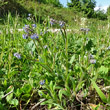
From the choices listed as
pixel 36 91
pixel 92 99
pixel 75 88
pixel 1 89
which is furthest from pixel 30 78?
pixel 92 99

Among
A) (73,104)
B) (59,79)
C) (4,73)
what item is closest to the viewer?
(73,104)

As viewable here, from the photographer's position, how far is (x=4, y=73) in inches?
50.1

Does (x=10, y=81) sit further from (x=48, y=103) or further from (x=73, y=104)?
(x=73, y=104)

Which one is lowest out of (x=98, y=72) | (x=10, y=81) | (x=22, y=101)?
(x=22, y=101)

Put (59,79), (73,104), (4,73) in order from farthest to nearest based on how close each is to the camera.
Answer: (4,73) < (59,79) < (73,104)

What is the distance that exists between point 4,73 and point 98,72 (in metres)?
0.76

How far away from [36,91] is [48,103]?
138mm

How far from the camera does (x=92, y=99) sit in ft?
3.38

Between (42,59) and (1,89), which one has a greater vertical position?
(42,59)

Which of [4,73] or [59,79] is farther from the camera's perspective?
[4,73]

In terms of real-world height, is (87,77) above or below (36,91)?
above

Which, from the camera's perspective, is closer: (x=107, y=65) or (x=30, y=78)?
(x=30, y=78)

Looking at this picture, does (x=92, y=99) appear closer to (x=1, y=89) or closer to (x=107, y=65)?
(x=107, y=65)

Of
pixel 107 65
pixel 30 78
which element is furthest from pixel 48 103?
pixel 107 65
